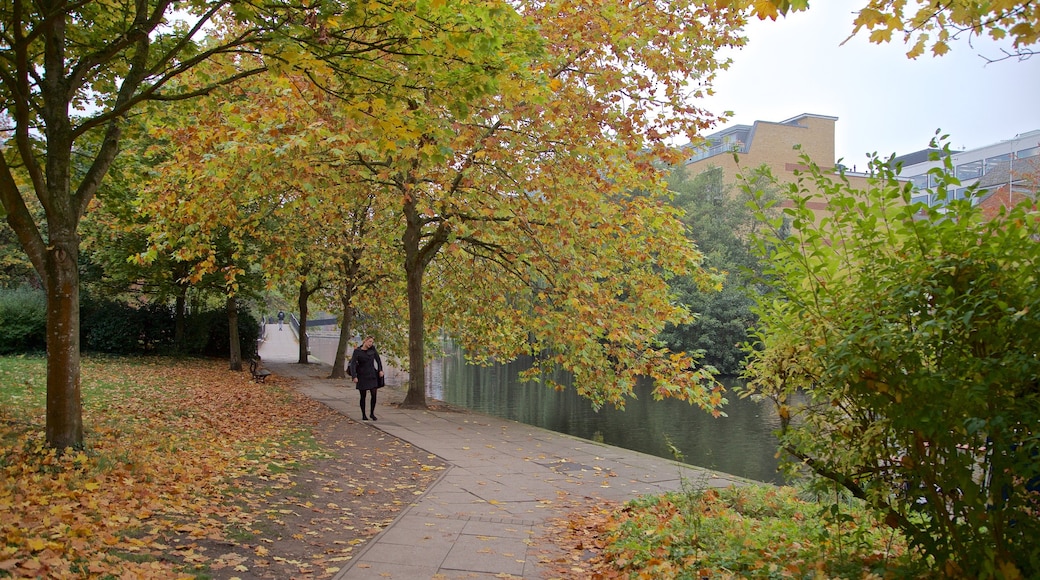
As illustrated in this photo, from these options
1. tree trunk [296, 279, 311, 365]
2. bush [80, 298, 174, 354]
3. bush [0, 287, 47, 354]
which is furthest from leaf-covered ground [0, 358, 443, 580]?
tree trunk [296, 279, 311, 365]

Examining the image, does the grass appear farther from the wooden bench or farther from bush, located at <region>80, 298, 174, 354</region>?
bush, located at <region>80, 298, 174, 354</region>

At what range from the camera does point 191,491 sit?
6.55 meters

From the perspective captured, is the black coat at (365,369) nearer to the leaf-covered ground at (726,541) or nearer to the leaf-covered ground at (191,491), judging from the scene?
the leaf-covered ground at (191,491)

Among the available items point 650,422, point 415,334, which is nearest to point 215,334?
point 415,334

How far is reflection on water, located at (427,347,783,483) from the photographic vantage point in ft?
59.8

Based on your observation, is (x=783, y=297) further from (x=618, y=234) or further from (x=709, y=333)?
(x=709, y=333)

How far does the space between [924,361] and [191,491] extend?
6032mm

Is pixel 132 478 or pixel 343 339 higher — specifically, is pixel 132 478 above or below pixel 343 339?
below

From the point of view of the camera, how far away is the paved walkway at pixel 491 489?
5.31 m

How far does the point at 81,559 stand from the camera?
168 inches

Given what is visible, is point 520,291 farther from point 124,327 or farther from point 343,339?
point 124,327

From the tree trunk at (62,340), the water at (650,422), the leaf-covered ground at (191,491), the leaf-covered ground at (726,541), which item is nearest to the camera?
the leaf-covered ground at (726,541)

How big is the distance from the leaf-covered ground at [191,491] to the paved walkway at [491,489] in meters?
0.34

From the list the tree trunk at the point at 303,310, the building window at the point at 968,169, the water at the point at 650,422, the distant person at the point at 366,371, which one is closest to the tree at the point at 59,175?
the distant person at the point at 366,371
